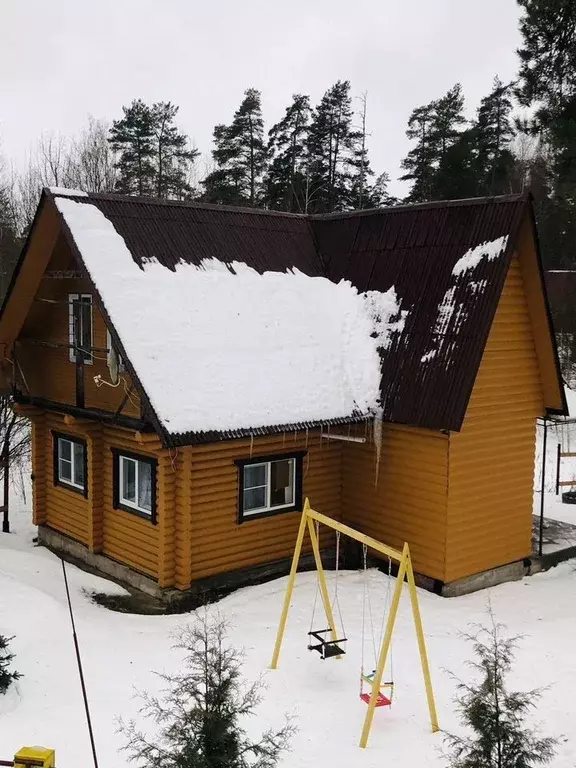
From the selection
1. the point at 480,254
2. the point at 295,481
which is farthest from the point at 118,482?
the point at 480,254

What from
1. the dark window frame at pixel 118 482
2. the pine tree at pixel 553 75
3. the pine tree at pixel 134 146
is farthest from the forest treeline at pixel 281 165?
the dark window frame at pixel 118 482

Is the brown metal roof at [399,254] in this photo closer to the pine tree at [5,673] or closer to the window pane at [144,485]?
the window pane at [144,485]

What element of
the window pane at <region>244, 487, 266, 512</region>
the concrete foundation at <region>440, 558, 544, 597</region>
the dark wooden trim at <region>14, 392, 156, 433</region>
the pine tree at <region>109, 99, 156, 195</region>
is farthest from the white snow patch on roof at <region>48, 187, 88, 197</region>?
the pine tree at <region>109, 99, 156, 195</region>

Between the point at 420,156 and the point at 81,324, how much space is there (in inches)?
1242

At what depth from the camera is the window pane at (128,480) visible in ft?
40.8

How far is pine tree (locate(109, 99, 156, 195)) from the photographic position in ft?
117

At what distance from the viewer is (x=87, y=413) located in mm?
12305

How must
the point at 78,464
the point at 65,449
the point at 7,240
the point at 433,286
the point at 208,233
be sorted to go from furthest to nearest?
the point at 7,240 < the point at 65,449 < the point at 78,464 < the point at 208,233 < the point at 433,286

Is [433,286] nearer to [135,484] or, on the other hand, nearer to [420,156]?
[135,484]

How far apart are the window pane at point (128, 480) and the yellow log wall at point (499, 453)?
5417 mm

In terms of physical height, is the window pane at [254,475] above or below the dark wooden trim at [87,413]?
below

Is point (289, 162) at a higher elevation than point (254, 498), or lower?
higher

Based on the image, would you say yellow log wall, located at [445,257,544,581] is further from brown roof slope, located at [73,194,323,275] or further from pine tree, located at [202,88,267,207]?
pine tree, located at [202,88,267,207]

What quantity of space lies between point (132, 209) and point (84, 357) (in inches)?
112
